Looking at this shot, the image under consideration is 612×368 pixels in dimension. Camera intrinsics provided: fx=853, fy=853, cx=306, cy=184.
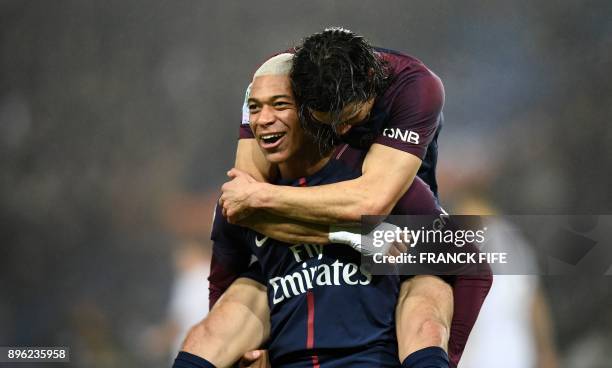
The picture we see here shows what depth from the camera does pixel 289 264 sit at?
2.34 metres

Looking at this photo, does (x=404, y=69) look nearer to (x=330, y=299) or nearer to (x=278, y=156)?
(x=278, y=156)

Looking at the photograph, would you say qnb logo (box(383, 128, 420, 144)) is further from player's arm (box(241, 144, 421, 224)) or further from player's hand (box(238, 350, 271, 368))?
player's hand (box(238, 350, 271, 368))

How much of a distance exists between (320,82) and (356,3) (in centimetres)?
196

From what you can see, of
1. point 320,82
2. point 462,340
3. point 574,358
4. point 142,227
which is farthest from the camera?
point 142,227

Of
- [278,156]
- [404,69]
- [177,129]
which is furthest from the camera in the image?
[177,129]

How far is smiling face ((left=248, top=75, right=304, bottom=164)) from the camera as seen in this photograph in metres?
2.28

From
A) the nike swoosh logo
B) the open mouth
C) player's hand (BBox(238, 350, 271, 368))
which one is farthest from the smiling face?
player's hand (BBox(238, 350, 271, 368))

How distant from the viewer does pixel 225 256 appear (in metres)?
2.51

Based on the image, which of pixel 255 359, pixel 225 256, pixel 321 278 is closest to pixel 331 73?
pixel 321 278

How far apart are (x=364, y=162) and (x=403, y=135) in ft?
0.50

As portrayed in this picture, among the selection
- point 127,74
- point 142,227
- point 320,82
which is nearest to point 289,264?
point 320,82

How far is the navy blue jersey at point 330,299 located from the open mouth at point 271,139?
13cm

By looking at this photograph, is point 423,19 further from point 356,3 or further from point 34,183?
point 34,183

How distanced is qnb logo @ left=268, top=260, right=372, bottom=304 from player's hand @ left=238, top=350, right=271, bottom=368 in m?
0.15
